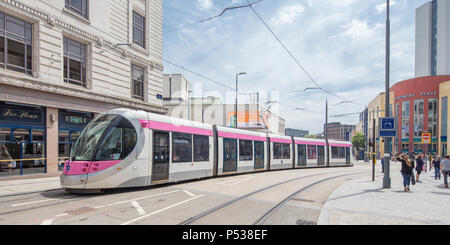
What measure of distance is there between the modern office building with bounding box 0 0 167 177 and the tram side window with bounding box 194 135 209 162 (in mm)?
7732

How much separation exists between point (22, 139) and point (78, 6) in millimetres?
8611

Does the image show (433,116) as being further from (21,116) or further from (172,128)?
(21,116)

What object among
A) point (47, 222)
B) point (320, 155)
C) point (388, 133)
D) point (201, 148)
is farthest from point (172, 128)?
point (320, 155)

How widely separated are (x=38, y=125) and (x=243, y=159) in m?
11.4

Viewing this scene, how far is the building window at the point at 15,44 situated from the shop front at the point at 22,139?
78.9 inches

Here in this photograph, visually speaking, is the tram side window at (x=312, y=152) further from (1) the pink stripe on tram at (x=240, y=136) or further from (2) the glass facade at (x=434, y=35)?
(2) the glass facade at (x=434, y=35)

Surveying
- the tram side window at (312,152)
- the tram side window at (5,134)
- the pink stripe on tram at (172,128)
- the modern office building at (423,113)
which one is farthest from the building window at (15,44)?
the modern office building at (423,113)

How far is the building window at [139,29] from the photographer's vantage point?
67.7 feet

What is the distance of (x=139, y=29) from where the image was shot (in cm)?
2106

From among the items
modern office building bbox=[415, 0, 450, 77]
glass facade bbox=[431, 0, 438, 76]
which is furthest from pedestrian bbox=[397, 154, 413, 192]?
glass facade bbox=[431, 0, 438, 76]

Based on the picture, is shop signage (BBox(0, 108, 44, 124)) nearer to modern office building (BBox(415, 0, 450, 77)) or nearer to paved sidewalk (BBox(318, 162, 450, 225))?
paved sidewalk (BBox(318, 162, 450, 225))

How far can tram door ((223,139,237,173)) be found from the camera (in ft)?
47.5
